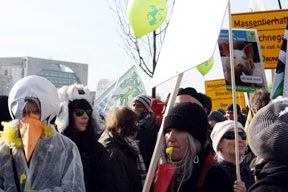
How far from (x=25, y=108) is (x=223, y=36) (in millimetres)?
4170

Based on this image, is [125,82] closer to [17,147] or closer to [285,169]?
[17,147]

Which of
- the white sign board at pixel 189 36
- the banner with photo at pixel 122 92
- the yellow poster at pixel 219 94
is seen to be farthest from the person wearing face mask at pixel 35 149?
the yellow poster at pixel 219 94

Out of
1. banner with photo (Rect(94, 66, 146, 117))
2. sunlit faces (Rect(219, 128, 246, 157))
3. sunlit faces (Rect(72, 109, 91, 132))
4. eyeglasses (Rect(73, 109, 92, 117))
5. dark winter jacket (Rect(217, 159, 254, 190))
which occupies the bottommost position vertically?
dark winter jacket (Rect(217, 159, 254, 190))

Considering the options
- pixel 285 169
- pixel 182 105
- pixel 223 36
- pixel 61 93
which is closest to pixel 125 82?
pixel 223 36

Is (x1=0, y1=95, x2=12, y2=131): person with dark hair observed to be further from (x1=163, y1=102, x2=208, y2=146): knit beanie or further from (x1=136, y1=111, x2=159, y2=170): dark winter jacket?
(x1=163, y1=102, x2=208, y2=146): knit beanie

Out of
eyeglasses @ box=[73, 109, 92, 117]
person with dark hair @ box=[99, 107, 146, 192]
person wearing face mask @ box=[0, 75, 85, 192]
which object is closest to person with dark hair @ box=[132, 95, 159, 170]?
person with dark hair @ box=[99, 107, 146, 192]

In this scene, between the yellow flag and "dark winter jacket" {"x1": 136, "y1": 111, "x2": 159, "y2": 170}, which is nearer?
"dark winter jacket" {"x1": 136, "y1": 111, "x2": 159, "y2": 170}

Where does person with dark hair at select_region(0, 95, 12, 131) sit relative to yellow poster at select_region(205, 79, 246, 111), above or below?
below

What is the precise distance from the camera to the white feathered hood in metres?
2.95

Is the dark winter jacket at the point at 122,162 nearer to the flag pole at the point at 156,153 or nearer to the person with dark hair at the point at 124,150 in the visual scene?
the person with dark hair at the point at 124,150

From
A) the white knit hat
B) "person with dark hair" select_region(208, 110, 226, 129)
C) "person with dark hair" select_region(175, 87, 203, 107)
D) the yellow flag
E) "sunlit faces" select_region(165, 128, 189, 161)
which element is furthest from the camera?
the yellow flag

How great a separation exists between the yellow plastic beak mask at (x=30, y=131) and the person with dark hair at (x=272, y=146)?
1315 millimetres

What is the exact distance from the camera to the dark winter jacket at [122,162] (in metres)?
3.96

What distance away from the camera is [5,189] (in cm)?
287
